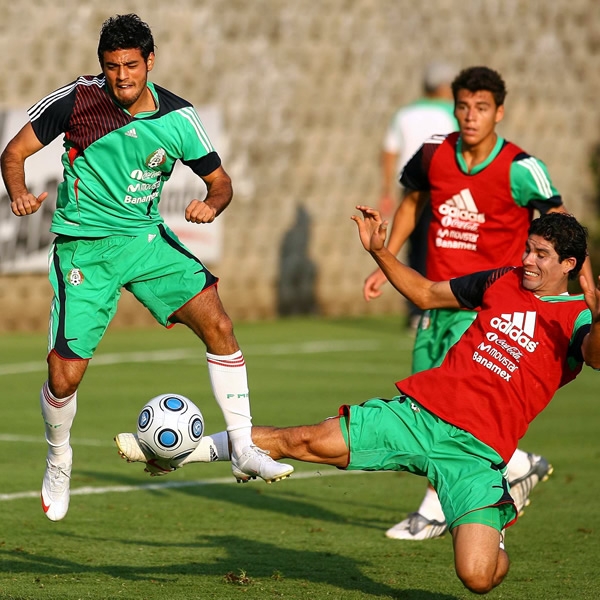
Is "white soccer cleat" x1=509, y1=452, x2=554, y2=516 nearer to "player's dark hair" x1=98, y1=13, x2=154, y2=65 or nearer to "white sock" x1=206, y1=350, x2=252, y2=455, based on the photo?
"white sock" x1=206, y1=350, x2=252, y2=455

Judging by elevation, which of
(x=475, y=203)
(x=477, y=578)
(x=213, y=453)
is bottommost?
(x=477, y=578)

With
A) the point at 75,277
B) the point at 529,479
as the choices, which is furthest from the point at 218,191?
the point at 529,479

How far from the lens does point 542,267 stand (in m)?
5.82

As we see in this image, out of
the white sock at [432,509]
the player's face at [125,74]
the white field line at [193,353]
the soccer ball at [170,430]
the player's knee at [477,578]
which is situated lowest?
the white field line at [193,353]

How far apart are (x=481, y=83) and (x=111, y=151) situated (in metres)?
2.22

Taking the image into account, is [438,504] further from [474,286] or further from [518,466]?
[474,286]

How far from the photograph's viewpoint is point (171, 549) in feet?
22.6

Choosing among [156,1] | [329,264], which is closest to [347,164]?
[329,264]

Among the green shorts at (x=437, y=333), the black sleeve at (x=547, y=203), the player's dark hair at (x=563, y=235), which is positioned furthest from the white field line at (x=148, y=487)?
the player's dark hair at (x=563, y=235)

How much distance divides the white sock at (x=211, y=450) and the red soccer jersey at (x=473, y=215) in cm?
197

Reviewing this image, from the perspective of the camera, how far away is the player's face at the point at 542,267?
5.81 m

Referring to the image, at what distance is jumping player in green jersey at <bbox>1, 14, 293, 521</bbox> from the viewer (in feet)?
21.7

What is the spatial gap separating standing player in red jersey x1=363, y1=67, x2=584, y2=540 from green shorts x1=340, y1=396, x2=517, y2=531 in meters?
1.68

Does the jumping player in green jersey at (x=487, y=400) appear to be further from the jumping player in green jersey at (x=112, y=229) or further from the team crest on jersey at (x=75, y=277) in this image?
the team crest on jersey at (x=75, y=277)
